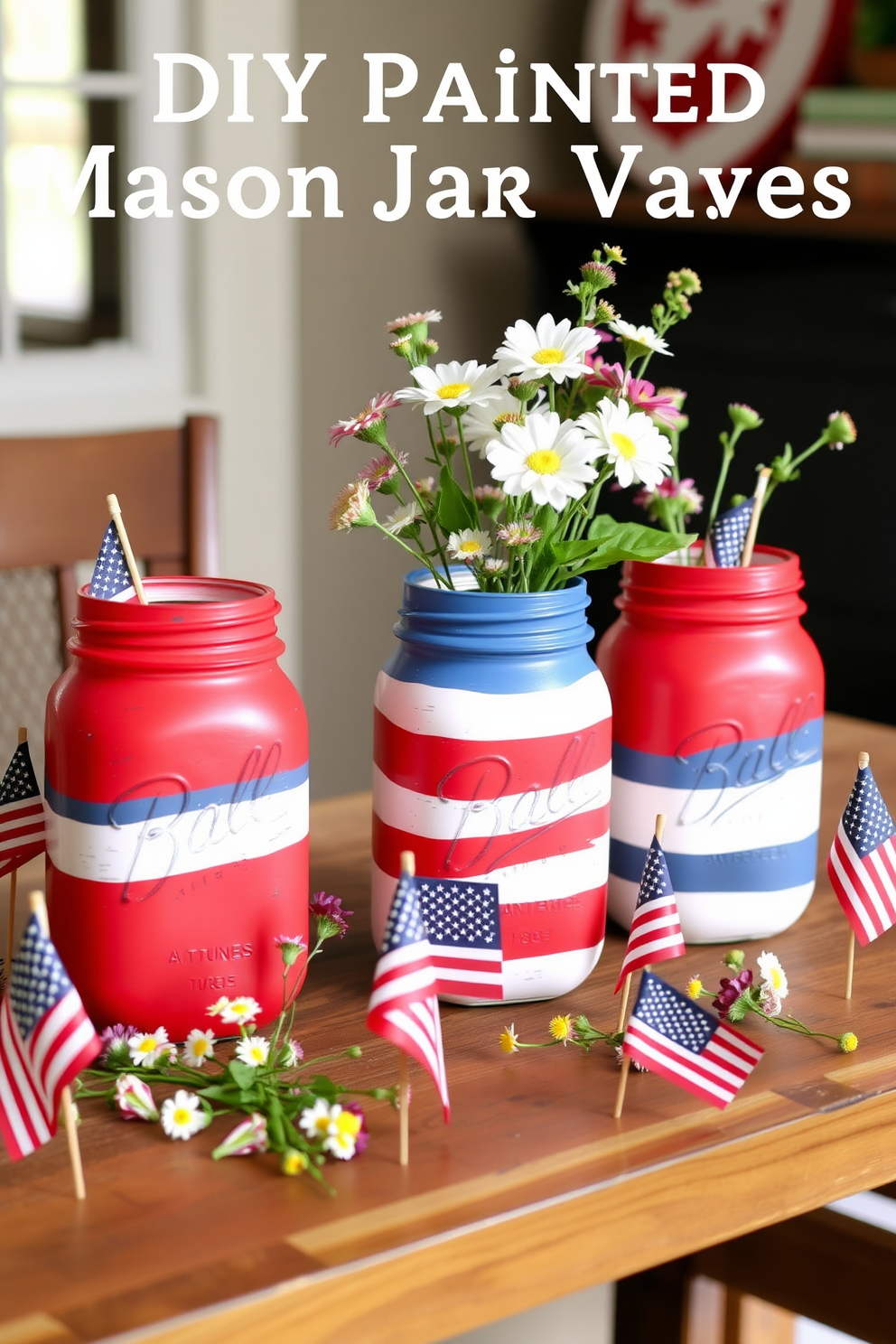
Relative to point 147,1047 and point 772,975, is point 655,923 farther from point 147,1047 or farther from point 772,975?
point 147,1047

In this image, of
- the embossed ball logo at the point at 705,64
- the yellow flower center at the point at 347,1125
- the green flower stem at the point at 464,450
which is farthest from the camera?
the embossed ball logo at the point at 705,64

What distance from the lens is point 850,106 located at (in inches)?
102

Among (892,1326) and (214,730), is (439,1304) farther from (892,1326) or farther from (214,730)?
(892,1326)

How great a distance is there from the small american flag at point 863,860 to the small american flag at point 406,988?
12.3 inches

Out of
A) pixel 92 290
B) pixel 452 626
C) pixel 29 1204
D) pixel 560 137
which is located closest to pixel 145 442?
pixel 452 626

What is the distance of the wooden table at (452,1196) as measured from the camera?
0.64 metres

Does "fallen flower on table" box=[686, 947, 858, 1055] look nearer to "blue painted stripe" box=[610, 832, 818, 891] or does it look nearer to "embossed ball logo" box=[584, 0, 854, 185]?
"blue painted stripe" box=[610, 832, 818, 891]

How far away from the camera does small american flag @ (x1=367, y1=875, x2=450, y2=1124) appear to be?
0.72m

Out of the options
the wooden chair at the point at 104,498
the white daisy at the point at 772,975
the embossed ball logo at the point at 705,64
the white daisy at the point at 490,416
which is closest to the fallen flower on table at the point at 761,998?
the white daisy at the point at 772,975

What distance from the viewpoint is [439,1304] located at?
2.23ft

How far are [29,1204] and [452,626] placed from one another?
360 mm

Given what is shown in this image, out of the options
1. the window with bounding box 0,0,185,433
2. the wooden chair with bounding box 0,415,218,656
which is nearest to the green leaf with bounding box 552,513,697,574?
the wooden chair with bounding box 0,415,218,656

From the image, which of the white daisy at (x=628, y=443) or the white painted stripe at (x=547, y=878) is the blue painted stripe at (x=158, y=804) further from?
the white daisy at (x=628, y=443)

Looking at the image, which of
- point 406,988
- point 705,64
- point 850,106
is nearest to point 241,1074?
point 406,988
